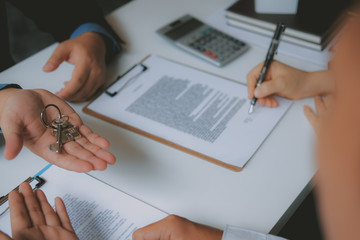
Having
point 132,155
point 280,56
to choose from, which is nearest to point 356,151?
point 132,155

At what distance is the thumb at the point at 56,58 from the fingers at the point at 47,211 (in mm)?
332

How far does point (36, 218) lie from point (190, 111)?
0.38 meters

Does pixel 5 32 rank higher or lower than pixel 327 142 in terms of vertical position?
lower

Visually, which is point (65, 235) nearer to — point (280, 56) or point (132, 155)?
point (132, 155)

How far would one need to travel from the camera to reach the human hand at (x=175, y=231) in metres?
0.50

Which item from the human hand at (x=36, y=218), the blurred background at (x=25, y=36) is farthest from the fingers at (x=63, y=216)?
the blurred background at (x=25, y=36)

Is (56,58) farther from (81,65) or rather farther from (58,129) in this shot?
(58,129)

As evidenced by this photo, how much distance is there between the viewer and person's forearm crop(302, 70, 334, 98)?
2.43 feet

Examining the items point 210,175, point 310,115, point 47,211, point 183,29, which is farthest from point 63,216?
point 183,29

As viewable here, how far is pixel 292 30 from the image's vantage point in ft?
2.90

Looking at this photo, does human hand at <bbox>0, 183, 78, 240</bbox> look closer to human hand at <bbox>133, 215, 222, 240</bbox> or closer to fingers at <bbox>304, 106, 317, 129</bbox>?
human hand at <bbox>133, 215, 222, 240</bbox>

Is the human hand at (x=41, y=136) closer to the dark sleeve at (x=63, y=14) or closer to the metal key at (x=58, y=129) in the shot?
the metal key at (x=58, y=129)

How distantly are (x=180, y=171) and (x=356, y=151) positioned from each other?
412 mm

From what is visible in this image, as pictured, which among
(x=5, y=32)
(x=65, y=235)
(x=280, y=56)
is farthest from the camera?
(x=5, y=32)
